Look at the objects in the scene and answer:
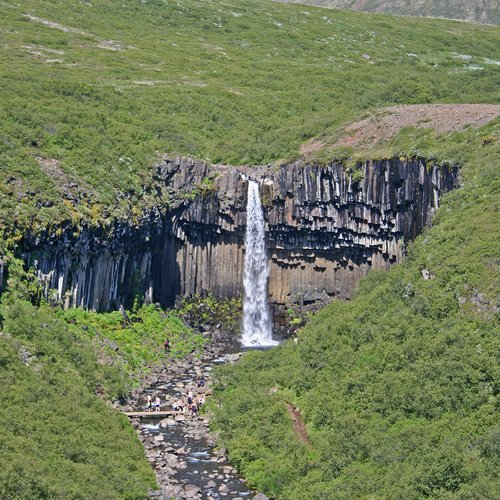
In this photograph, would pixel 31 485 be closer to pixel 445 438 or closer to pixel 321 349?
pixel 445 438

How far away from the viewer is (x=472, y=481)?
39156 mm

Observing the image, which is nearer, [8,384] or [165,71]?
[8,384]

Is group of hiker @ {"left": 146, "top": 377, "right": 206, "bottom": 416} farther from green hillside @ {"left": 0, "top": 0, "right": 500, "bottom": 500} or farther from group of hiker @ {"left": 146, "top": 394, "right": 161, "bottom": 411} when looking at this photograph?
green hillside @ {"left": 0, "top": 0, "right": 500, "bottom": 500}

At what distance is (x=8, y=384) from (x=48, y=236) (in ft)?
56.4

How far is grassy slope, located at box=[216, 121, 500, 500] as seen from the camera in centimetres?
4150

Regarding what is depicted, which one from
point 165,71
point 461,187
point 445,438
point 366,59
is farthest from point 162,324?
point 366,59

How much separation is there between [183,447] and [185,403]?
6.45 meters

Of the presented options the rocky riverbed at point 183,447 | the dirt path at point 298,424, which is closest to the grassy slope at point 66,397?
the rocky riverbed at point 183,447

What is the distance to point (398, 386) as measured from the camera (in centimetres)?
4741

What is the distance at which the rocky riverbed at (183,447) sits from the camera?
44719 mm

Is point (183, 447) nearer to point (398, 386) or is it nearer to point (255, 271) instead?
point (398, 386)

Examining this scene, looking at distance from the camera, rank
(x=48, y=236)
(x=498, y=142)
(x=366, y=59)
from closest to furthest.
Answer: (x=48, y=236)
(x=498, y=142)
(x=366, y=59)

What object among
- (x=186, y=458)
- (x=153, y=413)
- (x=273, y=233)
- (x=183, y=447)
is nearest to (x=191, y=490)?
(x=186, y=458)

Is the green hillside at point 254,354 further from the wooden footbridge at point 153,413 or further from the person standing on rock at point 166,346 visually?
the wooden footbridge at point 153,413
